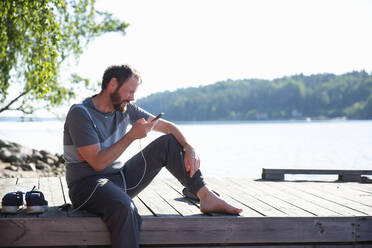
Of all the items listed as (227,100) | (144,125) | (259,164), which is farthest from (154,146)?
(227,100)

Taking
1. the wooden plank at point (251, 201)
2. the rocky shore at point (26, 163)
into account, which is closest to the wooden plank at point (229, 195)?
the wooden plank at point (251, 201)

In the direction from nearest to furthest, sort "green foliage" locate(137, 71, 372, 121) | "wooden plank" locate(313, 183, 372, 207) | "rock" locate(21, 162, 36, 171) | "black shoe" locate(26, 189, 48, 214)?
"black shoe" locate(26, 189, 48, 214) < "wooden plank" locate(313, 183, 372, 207) < "rock" locate(21, 162, 36, 171) < "green foliage" locate(137, 71, 372, 121)

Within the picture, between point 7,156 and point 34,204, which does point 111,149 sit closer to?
point 34,204

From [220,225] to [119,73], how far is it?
1272 millimetres

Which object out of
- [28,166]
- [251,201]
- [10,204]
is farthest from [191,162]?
[28,166]

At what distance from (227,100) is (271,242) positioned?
220 ft

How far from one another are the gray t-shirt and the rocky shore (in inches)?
280

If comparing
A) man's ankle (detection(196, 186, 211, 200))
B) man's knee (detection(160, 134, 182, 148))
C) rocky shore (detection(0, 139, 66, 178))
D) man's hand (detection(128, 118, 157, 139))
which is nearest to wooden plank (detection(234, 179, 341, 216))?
man's ankle (detection(196, 186, 211, 200))

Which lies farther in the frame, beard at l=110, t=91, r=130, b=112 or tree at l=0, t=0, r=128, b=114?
tree at l=0, t=0, r=128, b=114

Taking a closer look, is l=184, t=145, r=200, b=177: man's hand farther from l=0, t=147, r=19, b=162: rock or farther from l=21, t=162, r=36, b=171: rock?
l=0, t=147, r=19, b=162: rock

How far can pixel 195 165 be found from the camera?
3445mm

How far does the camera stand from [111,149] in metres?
3.07

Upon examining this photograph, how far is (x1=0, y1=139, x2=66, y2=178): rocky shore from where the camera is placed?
1049 centimetres

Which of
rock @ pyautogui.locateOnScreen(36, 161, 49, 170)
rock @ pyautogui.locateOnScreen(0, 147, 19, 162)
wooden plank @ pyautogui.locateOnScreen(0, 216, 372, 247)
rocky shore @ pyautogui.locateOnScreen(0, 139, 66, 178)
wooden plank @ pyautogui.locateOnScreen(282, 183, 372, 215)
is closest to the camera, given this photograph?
wooden plank @ pyautogui.locateOnScreen(0, 216, 372, 247)
